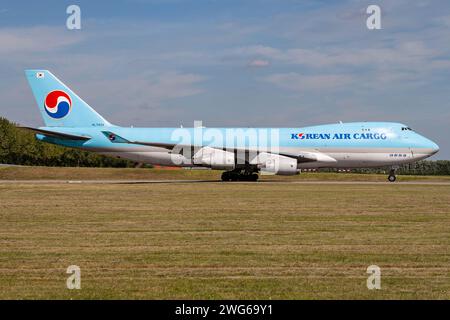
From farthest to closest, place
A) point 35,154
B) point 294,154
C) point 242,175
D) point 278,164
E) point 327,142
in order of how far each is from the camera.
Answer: point 35,154 → point 242,175 → point 327,142 → point 294,154 → point 278,164

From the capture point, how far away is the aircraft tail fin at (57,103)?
4841cm

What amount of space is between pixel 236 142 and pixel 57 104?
13.6 m

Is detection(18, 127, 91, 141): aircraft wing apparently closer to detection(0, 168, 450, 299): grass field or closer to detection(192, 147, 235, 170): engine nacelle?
detection(192, 147, 235, 170): engine nacelle

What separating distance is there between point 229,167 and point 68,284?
35.6m

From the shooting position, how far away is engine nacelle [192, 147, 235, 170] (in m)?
45.2

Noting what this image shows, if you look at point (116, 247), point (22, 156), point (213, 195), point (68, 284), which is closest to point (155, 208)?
point (213, 195)

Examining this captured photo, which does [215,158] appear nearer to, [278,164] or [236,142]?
[236,142]

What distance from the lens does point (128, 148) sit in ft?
158

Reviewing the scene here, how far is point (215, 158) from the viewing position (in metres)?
45.2

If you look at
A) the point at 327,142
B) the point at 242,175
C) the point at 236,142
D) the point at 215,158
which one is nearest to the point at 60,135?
the point at 215,158

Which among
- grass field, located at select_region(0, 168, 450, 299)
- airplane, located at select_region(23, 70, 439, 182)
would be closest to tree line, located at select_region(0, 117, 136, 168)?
airplane, located at select_region(23, 70, 439, 182)
